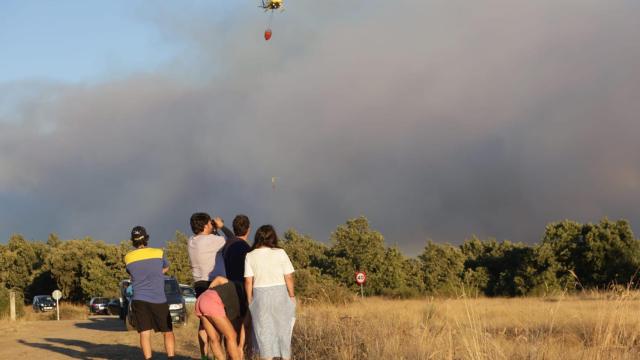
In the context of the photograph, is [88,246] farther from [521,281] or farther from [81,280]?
[521,281]

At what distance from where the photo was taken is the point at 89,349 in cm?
1619

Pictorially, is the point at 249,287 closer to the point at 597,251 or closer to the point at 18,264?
the point at 597,251

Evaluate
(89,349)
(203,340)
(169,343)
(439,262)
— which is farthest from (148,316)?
(439,262)

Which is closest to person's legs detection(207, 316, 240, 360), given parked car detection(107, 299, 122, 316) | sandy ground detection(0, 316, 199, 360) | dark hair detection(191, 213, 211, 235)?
dark hair detection(191, 213, 211, 235)

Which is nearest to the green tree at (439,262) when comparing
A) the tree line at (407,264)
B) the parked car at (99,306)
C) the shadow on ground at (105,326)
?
the tree line at (407,264)

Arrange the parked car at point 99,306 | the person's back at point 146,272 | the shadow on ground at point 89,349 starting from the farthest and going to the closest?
the parked car at point 99,306
the shadow on ground at point 89,349
the person's back at point 146,272

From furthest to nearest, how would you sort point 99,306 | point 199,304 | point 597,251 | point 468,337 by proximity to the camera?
1. point 597,251
2. point 99,306
3. point 199,304
4. point 468,337

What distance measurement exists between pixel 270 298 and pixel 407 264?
57.0 meters

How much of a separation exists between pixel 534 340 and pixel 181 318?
1788cm

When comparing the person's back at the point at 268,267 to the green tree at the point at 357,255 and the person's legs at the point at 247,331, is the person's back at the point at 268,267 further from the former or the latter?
the green tree at the point at 357,255

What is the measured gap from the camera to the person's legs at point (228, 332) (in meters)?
9.41

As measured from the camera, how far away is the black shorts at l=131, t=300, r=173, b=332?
10578 millimetres

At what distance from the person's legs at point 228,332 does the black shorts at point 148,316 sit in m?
1.41

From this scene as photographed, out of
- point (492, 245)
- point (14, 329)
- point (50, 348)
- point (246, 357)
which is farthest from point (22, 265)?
point (246, 357)
